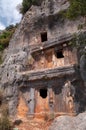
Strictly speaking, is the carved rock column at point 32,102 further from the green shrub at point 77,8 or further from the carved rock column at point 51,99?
the green shrub at point 77,8

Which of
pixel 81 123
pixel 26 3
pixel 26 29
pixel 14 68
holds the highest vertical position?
pixel 26 3

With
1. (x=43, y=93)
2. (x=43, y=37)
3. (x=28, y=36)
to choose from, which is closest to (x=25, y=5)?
(x=28, y=36)

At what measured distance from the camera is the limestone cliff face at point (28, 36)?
1823 centimetres

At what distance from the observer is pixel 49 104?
1666 centimetres

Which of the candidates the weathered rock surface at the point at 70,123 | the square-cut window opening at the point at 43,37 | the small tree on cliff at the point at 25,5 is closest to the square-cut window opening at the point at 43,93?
the square-cut window opening at the point at 43,37

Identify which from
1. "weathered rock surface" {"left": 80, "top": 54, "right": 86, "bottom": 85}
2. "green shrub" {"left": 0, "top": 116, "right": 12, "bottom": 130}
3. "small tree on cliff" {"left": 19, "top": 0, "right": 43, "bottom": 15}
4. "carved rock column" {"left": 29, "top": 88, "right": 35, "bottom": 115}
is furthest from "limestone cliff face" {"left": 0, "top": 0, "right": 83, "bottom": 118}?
"small tree on cliff" {"left": 19, "top": 0, "right": 43, "bottom": 15}

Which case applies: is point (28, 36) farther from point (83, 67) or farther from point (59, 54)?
point (83, 67)

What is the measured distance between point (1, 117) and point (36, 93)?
2.98 metres

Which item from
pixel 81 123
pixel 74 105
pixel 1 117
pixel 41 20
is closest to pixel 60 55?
→ pixel 41 20

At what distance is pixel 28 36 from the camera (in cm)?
2083

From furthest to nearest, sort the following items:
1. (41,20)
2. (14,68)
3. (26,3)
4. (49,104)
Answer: (26,3)
(41,20)
(14,68)
(49,104)

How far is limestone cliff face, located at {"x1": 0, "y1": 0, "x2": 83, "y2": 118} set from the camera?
18234mm

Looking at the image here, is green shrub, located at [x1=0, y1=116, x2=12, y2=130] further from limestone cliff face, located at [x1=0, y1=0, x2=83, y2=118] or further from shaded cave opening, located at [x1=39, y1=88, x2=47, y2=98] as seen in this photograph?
shaded cave opening, located at [x1=39, y1=88, x2=47, y2=98]

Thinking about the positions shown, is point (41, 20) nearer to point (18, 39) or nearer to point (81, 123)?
point (18, 39)
